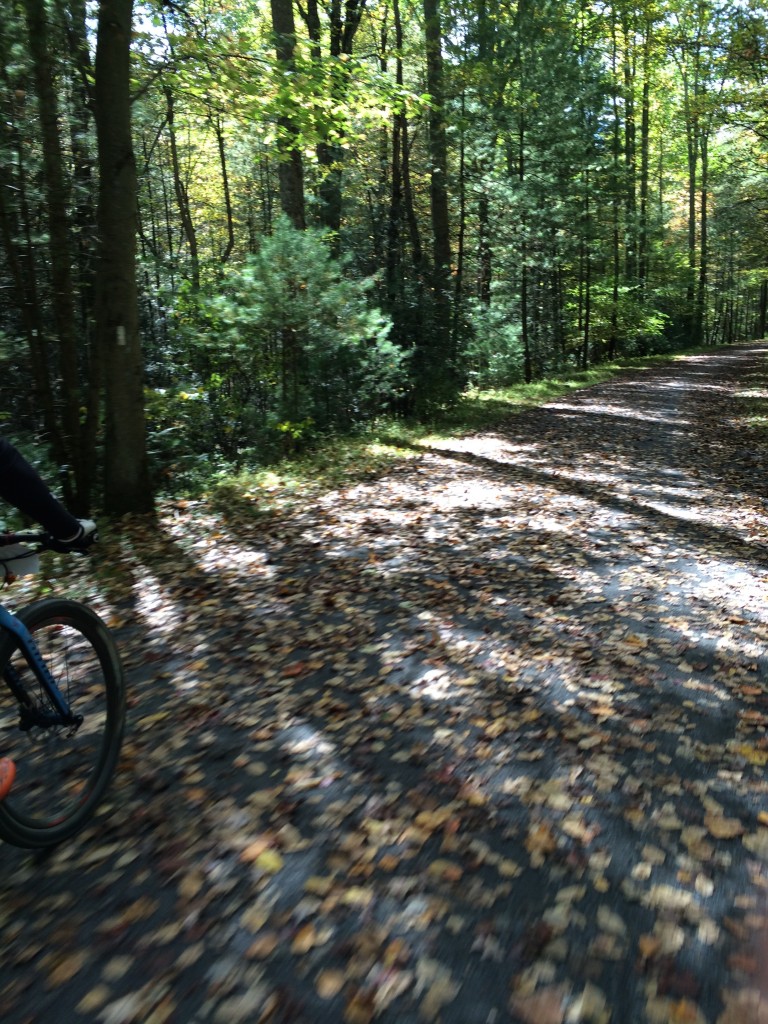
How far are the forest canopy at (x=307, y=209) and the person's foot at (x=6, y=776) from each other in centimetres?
574

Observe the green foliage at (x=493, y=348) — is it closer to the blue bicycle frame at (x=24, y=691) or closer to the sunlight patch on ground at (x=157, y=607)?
the sunlight patch on ground at (x=157, y=607)

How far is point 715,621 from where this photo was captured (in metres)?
5.22

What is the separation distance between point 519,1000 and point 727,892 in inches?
38.2

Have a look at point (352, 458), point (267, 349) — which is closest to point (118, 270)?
point (267, 349)

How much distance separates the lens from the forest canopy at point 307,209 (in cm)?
775

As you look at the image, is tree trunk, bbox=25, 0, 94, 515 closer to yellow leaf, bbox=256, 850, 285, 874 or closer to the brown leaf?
yellow leaf, bbox=256, 850, 285, 874

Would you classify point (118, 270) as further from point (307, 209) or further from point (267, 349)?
point (307, 209)

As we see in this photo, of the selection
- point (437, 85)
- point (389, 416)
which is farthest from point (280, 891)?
point (437, 85)

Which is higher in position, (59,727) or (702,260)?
(702,260)

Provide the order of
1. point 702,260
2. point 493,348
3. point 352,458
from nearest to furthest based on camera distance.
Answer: point 352,458 → point 493,348 → point 702,260

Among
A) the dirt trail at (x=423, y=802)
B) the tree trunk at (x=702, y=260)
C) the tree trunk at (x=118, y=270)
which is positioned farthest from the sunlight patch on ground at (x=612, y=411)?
the tree trunk at (x=702, y=260)

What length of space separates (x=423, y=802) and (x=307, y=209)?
16.3 metres

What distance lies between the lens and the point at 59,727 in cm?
299

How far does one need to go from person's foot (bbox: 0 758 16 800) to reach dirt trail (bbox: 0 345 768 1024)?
→ 441 millimetres
